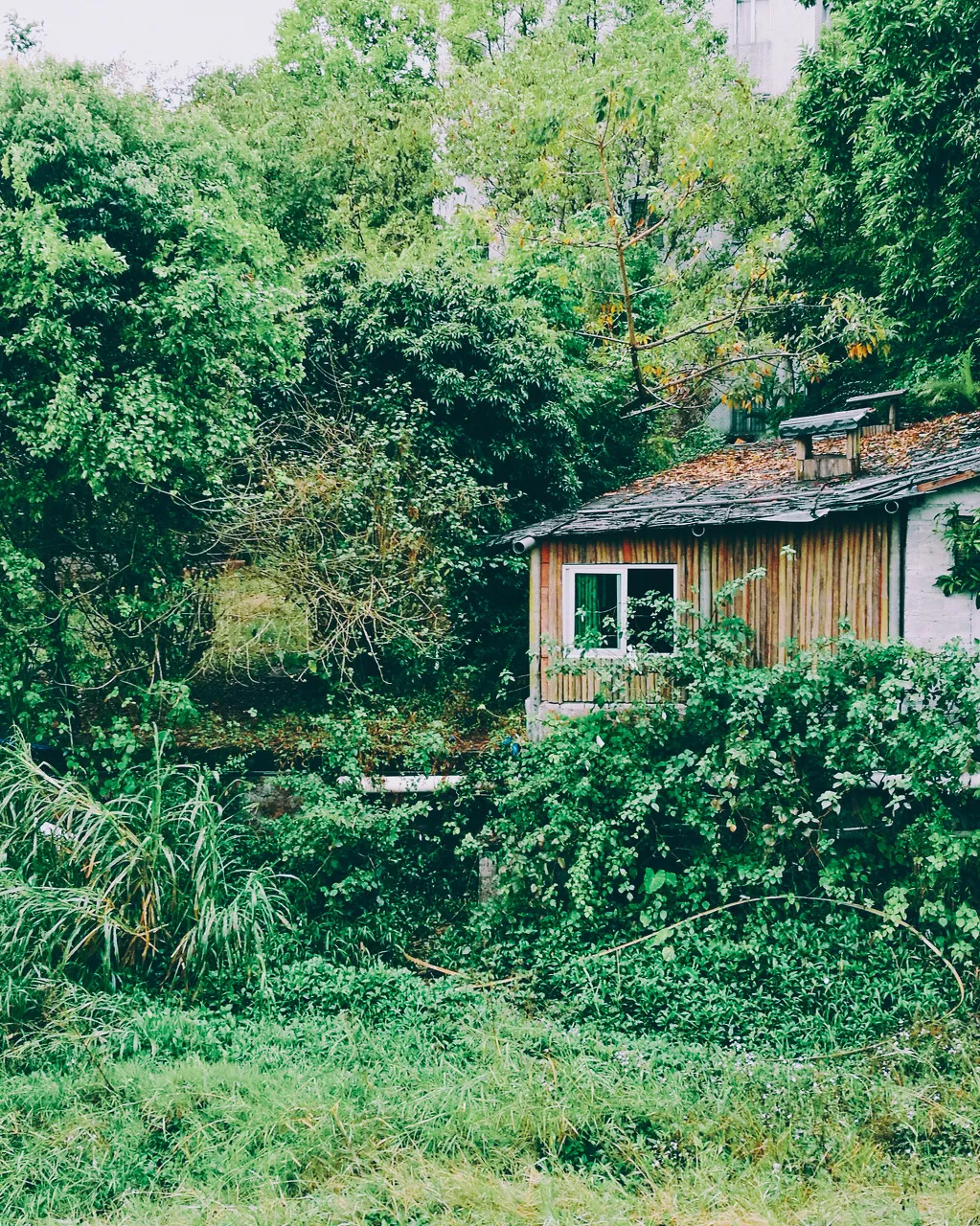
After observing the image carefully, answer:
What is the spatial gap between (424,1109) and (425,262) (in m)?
11.7

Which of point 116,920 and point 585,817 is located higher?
point 585,817

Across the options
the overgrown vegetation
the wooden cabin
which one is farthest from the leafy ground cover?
the wooden cabin

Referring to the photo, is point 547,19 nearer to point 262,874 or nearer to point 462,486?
point 462,486

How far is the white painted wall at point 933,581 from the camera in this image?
9023mm

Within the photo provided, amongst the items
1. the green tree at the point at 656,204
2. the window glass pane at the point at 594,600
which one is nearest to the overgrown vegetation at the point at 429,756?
the green tree at the point at 656,204

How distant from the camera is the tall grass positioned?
709 cm

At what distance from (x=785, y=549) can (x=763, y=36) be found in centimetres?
2147

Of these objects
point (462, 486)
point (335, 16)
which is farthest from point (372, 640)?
point (335, 16)

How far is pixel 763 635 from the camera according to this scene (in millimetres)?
10125

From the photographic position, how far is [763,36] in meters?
A: 23.2

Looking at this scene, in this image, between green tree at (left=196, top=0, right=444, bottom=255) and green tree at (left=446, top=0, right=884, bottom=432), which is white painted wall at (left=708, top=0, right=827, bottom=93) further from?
green tree at (left=196, top=0, right=444, bottom=255)

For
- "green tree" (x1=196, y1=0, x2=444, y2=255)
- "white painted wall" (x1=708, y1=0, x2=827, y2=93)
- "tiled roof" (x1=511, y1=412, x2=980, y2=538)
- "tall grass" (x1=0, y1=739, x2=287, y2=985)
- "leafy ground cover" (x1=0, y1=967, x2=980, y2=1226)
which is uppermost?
"white painted wall" (x1=708, y1=0, x2=827, y2=93)

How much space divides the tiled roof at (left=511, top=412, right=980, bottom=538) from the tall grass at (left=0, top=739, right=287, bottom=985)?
5497mm

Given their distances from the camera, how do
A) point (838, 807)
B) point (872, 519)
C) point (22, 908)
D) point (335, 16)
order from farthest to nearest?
point (335, 16)
point (872, 519)
point (838, 807)
point (22, 908)
